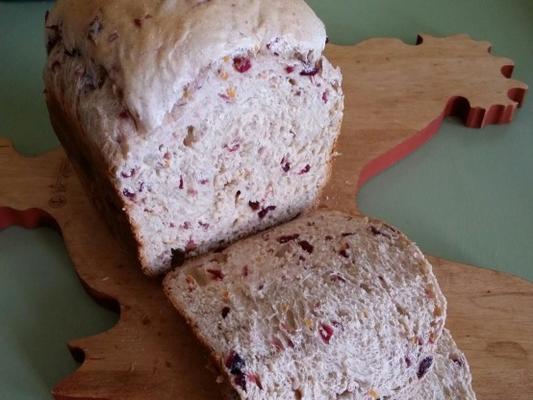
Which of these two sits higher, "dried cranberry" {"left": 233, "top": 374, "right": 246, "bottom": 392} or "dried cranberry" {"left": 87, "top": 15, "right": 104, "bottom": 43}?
"dried cranberry" {"left": 87, "top": 15, "right": 104, "bottom": 43}

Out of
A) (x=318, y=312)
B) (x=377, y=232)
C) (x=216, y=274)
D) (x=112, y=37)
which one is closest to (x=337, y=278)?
(x=318, y=312)

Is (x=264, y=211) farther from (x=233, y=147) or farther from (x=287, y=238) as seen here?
(x=233, y=147)

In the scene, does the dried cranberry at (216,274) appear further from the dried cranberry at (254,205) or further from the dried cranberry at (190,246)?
the dried cranberry at (254,205)

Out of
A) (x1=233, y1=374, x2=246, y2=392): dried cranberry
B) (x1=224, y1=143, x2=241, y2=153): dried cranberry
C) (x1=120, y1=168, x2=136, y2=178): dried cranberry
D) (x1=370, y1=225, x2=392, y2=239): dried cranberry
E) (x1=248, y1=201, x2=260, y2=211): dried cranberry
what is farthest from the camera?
(x1=248, y1=201, x2=260, y2=211): dried cranberry

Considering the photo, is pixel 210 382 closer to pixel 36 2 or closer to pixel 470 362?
pixel 470 362

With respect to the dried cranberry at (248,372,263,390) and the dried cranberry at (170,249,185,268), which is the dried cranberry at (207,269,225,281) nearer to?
the dried cranberry at (170,249,185,268)

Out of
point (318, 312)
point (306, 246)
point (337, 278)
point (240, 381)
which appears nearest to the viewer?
point (240, 381)

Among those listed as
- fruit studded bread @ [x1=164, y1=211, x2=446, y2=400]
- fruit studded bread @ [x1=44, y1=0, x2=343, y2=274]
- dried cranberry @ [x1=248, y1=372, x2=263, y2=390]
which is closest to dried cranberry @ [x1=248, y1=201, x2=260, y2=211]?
fruit studded bread @ [x1=44, y1=0, x2=343, y2=274]
